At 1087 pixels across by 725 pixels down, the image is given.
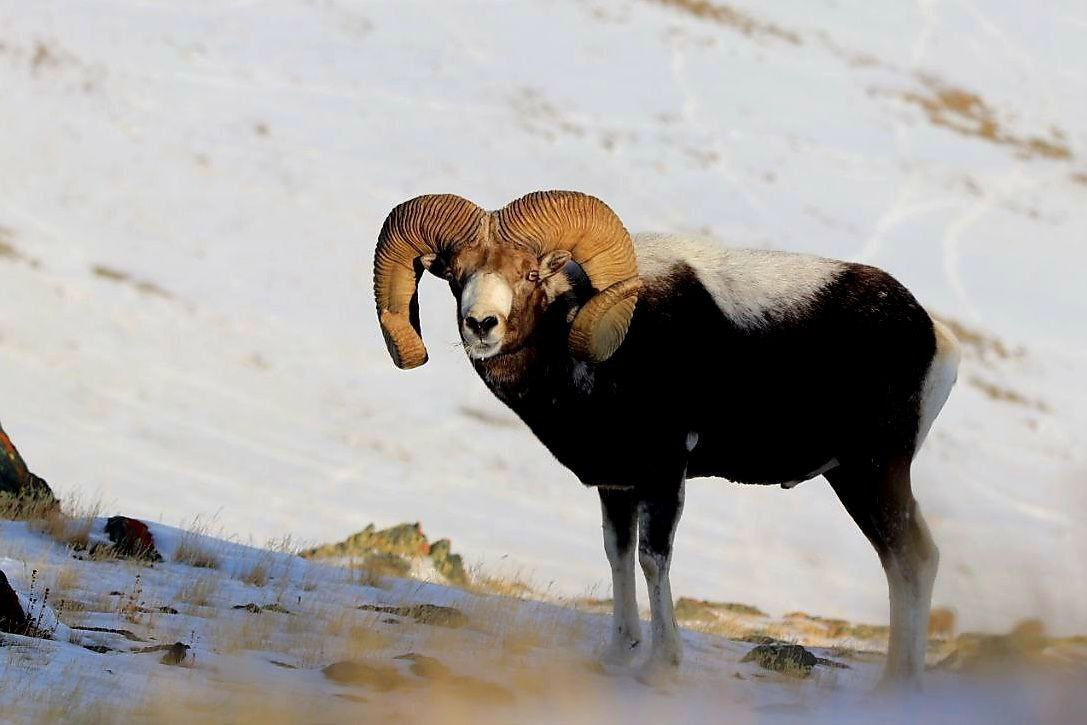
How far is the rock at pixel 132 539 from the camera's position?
11.5 m

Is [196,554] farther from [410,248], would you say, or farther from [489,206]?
[489,206]

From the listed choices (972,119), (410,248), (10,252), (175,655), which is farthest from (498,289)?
(972,119)

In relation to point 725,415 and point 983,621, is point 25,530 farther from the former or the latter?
point 983,621

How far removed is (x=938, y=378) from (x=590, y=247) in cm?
263

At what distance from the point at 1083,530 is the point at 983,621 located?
1908 centimetres

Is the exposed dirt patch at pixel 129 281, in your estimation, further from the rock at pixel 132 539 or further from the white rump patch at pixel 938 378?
the white rump patch at pixel 938 378

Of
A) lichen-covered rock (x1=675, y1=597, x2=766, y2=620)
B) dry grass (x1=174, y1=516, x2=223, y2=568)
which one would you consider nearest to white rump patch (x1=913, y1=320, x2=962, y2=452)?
dry grass (x1=174, y1=516, x2=223, y2=568)

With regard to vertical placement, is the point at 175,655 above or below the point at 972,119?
below

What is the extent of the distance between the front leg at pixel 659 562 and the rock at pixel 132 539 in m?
3.93

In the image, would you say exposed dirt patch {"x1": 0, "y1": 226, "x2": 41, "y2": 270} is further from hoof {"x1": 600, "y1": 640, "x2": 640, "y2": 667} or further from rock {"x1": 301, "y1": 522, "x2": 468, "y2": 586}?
hoof {"x1": 600, "y1": 640, "x2": 640, "y2": 667}

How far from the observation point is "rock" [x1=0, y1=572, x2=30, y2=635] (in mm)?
8266

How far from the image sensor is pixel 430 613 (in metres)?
10.8

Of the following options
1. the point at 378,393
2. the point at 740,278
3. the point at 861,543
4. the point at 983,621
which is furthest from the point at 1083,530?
the point at 740,278

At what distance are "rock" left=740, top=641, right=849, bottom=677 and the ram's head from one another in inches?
105
